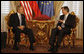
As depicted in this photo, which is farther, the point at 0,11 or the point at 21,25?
the point at 0,11

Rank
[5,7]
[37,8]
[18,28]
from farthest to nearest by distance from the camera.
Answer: [5,7]
[37,8]
[18,28]

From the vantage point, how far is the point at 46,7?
17.6 ft

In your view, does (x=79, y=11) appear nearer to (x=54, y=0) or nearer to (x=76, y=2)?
(x=76, y=2)

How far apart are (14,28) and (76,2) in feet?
7.94

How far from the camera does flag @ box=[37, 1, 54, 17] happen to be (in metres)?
5.33

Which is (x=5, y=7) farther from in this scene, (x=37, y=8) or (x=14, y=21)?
(x=14, y=21)

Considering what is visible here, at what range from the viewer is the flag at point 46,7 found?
5.33 m

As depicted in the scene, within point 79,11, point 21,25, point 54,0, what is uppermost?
point 54,0

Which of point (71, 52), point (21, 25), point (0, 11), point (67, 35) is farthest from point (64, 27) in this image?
point (0, 11)

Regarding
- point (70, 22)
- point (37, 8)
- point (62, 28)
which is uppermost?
point (37, 8)

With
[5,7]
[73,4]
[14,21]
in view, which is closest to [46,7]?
[73,4]

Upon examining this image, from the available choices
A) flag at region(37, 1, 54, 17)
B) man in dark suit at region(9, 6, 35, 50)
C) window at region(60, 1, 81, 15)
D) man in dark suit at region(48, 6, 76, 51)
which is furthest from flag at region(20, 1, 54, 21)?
man in dark suit at region(48, 6, 76, 51)

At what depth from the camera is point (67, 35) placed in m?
4.25

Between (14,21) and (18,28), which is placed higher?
(14,21)
